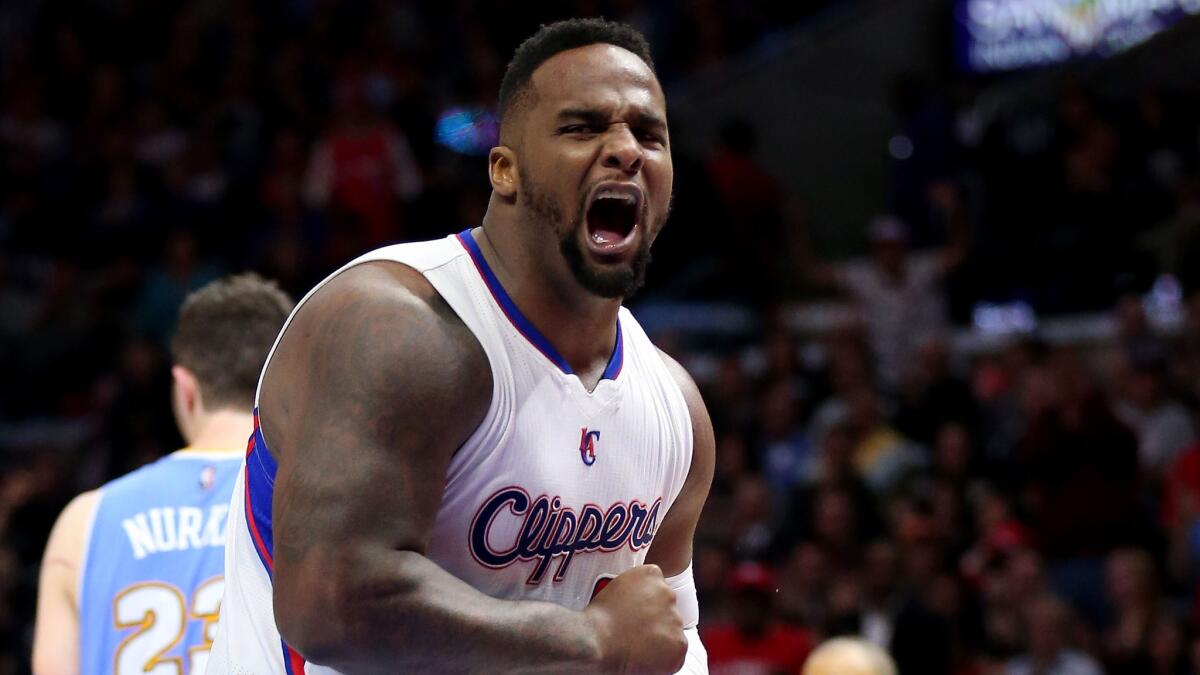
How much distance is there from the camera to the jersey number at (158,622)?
3.99m

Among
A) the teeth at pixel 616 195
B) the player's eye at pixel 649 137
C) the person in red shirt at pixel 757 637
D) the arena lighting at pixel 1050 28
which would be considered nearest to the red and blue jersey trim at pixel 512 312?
the teeth at pixel 616 195

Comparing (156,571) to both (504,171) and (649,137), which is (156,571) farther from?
(649,137)

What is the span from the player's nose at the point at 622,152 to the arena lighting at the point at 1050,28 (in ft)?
35.1

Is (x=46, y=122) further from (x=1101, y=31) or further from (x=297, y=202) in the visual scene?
(x=1101, y=31)

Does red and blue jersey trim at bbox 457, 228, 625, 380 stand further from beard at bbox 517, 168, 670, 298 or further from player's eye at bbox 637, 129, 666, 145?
player's eye at bbox 637, 129, 666, 145

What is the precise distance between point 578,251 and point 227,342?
170 centimetres

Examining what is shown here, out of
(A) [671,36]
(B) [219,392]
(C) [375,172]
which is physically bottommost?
Result: (B) [219,392]

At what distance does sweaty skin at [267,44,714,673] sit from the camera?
8.30 feet

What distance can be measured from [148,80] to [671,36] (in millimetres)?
4707

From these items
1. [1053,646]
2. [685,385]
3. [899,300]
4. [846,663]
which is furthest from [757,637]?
[685,385]

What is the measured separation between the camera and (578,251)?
287 cm

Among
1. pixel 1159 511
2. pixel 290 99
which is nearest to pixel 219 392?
pixel 1159 511

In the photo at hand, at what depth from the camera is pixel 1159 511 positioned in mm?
8617

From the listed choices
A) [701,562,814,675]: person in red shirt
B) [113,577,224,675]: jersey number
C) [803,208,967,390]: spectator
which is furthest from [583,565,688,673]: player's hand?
[803,208,967,390]: spectator
